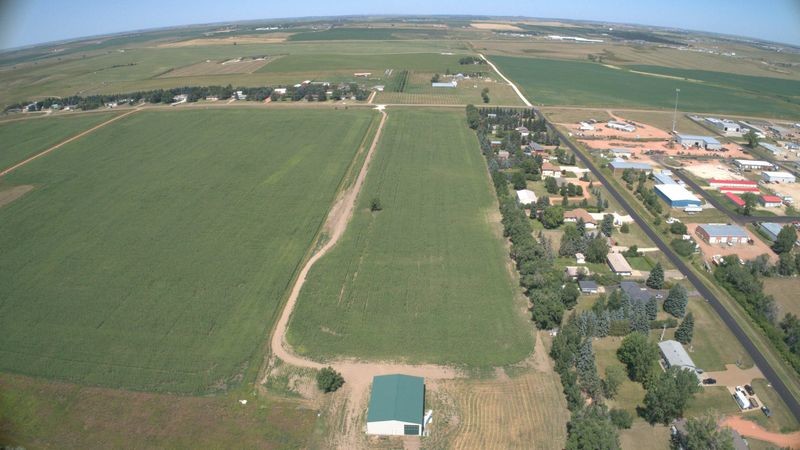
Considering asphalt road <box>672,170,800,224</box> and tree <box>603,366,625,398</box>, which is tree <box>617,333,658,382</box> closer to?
tree <box>603,366,625,398</box>

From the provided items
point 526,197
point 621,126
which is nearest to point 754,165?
point 621,126

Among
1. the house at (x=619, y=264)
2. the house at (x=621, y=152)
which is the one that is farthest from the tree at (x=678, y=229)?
the house at (x=621, y=152)

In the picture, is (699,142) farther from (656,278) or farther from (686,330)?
(686,330)

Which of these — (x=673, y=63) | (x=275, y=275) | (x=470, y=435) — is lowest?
(x=470, y=435)

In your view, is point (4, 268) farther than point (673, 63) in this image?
No

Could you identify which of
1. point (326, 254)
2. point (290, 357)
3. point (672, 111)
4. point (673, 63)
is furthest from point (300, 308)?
point (673, 63)

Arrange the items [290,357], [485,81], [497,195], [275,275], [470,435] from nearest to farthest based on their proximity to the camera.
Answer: [470,435] < [290,357] < [275,275] < [497,195] < [485,81]

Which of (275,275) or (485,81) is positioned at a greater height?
(485,81)

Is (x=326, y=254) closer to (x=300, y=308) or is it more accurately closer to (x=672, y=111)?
(x=300, y=308)

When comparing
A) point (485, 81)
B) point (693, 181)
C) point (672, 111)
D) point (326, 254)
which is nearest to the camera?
point (326, 254)
